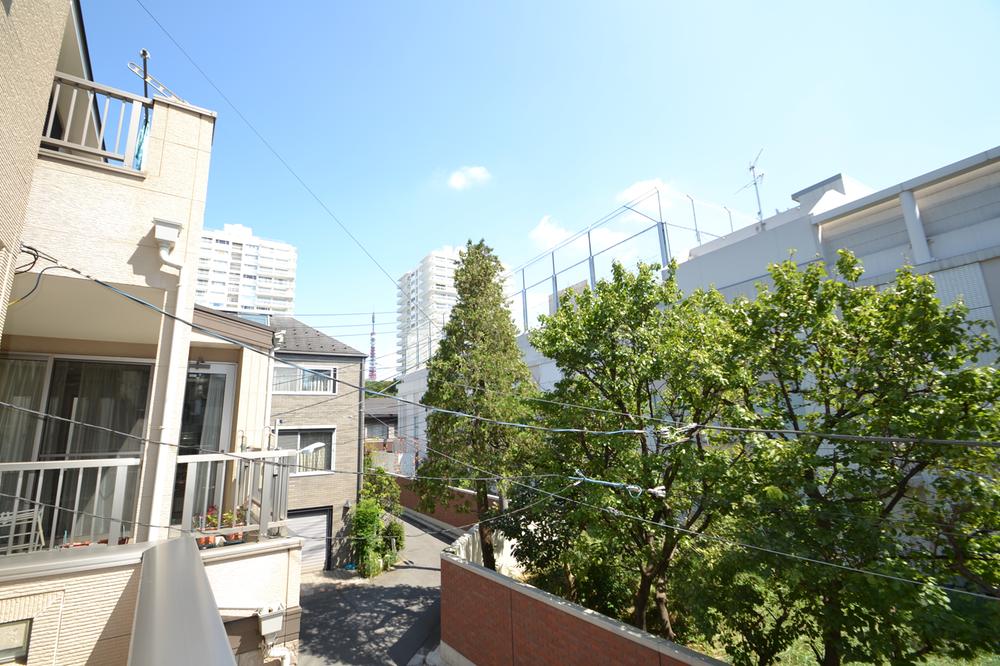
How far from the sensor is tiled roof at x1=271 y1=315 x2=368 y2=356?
46.3 ft

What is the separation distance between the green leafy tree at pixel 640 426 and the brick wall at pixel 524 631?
1259mm

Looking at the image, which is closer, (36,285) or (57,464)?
(57,464)

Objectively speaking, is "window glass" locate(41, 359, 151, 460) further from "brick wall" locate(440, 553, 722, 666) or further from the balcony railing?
"brick wall" locate(440, 553, 722, 666)

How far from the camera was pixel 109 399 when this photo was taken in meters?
6.68

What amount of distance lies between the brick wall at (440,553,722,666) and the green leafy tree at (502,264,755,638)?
4.13 ft

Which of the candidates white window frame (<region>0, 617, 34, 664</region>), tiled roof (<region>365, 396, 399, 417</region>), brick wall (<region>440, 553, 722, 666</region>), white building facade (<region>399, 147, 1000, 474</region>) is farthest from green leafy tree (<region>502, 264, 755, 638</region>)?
tiled roof (<region>365, 396, 399, 417</region>)

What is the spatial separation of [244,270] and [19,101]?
93030 mm

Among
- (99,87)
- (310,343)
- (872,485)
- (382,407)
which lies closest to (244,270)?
(382,407)

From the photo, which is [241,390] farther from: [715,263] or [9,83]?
[715,263]

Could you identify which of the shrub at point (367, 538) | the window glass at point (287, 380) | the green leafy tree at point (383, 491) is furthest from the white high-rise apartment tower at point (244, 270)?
the shrub at point (367, 538)

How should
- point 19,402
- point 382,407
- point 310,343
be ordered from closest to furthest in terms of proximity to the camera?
point 19,402
point 310,343
point 382,407

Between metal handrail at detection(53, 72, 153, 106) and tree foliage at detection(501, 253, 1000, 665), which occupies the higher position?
metal handrail at detection(53, 72, 153, 106)

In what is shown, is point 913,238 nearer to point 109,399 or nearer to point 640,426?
point 640,426

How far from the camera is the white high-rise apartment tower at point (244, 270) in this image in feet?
257
